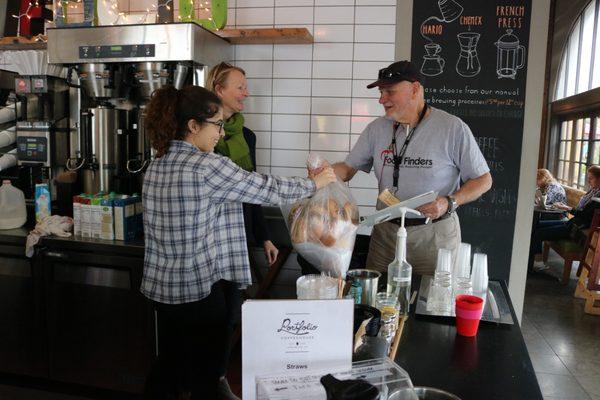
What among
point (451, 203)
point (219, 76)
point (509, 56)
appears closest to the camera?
point (451, 203)

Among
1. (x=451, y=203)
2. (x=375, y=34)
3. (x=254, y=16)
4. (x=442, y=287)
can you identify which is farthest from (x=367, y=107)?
(x=442, y=287)

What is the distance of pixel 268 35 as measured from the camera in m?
3.05

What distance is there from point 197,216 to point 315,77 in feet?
5.99

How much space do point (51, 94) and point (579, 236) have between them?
16.4 ft

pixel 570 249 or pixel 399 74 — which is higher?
pixel 399 74

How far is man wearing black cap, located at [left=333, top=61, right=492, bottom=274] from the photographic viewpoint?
7.00ft

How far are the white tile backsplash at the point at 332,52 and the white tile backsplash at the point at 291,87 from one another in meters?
0.17

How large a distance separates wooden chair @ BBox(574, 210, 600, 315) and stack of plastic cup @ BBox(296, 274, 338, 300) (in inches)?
154

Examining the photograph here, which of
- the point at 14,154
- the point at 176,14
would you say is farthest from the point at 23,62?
the point at 176,14

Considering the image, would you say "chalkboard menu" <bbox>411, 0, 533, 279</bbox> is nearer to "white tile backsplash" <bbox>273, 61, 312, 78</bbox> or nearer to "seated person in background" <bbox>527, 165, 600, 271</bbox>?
"white tile backsplash" <bbox>273, 61, 312, 78</bbox>

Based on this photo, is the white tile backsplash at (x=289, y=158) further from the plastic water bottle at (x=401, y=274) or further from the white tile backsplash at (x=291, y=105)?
the plastic water bottle at (x=401, y=274)

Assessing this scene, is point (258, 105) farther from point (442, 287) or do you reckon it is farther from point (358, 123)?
point (442, 287)

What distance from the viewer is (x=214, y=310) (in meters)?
1.84

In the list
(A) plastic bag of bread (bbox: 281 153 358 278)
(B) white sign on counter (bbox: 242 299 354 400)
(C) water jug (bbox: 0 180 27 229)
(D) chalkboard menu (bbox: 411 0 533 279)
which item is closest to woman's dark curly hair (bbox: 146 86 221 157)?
(A) plastic bag of bread (bbox: 281 153 358 278)
